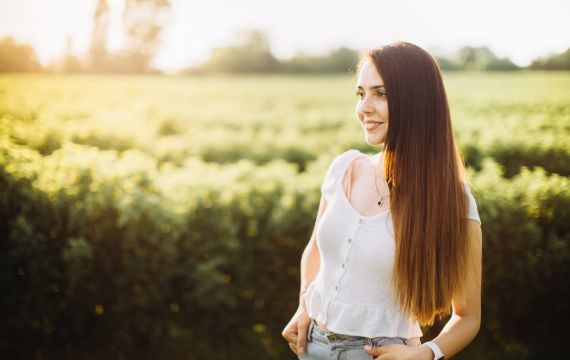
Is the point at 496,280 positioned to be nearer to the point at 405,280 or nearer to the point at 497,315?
the point at 497,315

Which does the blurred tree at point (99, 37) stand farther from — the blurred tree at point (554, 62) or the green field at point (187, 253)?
the blurred tree at point (554, 62)

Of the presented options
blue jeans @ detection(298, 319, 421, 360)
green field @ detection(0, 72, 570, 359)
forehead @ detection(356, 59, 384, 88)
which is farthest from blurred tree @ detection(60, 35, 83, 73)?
blue jeans @ detection(298, 319, 421, 360)

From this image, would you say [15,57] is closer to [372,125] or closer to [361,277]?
[372,125]

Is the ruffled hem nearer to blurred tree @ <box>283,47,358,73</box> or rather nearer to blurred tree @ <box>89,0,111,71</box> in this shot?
blurred tree @ <box>89,0,111,71</box>

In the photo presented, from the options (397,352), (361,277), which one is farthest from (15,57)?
(397,352)

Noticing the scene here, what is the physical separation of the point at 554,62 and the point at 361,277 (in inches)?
176

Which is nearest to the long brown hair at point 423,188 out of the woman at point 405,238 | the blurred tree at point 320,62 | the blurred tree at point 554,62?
the woman at point 405,238

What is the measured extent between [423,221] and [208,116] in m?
12.4

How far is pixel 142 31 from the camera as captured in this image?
812 cm

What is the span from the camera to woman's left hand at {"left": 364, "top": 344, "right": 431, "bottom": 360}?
185 centimetres

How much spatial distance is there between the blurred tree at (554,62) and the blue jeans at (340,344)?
415 centimetres

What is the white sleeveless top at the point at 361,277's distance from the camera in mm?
1931

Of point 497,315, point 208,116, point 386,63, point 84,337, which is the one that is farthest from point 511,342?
point 208,116

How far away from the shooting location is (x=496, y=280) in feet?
13.3
